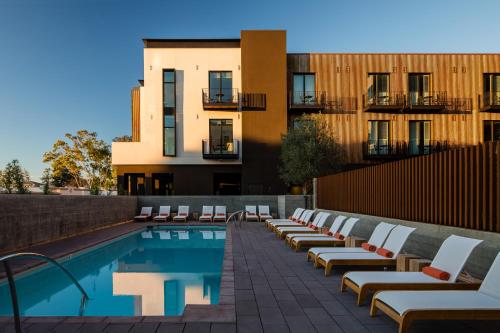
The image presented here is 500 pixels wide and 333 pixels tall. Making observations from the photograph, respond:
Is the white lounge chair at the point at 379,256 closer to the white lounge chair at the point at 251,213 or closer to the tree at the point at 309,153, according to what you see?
the white lounge chair at the point at 251,213

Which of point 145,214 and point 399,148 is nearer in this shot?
point 145,214

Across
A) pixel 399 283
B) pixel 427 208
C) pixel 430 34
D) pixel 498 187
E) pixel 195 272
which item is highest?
pixel 430 34

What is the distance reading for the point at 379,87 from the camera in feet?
78.0

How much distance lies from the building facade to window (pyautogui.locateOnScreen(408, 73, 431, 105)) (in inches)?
2.6

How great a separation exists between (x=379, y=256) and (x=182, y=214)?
14.5 metres

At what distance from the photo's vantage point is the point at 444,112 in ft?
77.9

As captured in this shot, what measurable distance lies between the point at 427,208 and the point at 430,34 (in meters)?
14.4

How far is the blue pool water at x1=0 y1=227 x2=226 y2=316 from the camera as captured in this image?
5.51 meters

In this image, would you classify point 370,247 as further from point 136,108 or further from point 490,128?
point 136,108

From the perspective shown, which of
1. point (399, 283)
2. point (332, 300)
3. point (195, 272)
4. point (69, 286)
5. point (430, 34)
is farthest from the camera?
point (430, 34)

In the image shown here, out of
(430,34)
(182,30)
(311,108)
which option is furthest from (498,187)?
(182,30)

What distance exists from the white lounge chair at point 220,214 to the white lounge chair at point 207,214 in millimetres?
304

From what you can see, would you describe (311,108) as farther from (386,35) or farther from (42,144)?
(42,144)

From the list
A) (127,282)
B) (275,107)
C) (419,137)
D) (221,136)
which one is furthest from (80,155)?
(127,282)
